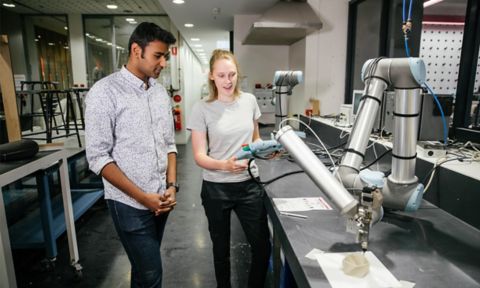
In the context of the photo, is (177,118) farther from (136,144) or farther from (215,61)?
(136,144)

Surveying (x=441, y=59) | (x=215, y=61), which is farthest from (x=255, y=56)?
(x=215, y=61)

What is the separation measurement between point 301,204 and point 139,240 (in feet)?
2.36

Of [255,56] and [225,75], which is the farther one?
[255,56]

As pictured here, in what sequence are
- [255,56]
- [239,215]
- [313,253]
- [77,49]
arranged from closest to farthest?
[313,253] < [239,215] < [255,56] < [77,49]

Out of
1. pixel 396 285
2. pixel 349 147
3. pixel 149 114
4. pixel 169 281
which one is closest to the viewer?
pixel 396 285

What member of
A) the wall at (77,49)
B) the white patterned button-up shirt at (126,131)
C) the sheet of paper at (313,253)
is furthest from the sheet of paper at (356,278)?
the wall at (77,49)

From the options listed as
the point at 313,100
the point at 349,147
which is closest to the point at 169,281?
the point at 349,147

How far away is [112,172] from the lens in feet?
3.74

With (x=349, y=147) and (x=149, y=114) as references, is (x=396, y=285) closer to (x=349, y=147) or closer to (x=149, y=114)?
(x=349, y=147)

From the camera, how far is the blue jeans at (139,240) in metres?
1.22

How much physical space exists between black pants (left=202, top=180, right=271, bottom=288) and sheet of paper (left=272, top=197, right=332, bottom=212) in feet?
0.65

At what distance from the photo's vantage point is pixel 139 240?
1.24m

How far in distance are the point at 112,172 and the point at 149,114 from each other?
283mm

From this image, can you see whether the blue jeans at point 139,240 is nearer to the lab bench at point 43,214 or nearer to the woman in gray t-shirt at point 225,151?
the woman in gray t-shirt at point 225,151
